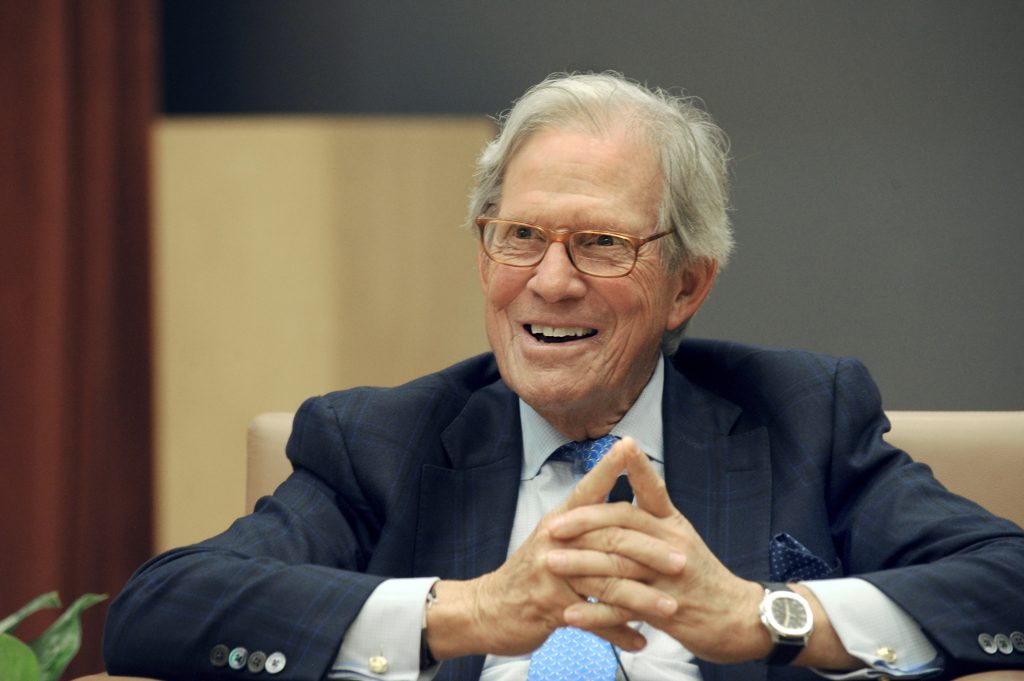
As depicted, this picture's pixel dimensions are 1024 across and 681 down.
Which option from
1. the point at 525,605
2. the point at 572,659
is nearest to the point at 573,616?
the point at 525,605

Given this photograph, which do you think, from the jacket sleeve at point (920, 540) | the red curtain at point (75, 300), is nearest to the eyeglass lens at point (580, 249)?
the jacket sleeve at point (920, 540)

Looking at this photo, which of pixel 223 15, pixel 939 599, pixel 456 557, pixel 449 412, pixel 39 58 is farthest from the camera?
pixel 223 15

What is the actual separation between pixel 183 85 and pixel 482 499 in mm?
2270

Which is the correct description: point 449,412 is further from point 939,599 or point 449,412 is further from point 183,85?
point 183,85

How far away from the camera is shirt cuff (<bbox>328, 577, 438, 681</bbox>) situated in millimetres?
1537

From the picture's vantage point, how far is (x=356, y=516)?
1.86 metres

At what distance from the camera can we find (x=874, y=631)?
5.05ft

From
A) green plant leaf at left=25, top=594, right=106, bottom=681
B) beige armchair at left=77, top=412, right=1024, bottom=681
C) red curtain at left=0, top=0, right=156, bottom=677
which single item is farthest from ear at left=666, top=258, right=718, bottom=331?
red curtain at left=0, top=0, right=156, bottom=677

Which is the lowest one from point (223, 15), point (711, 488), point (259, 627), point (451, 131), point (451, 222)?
point (259, 627)

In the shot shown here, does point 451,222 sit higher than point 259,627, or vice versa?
point 451,222

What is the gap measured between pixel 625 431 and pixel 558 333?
0.21 m

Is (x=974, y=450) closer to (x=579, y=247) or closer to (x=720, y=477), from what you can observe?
(x=720, y=477)

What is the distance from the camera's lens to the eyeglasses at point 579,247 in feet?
6.01

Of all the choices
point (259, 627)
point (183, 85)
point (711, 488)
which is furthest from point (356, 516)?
point (183, 85)
